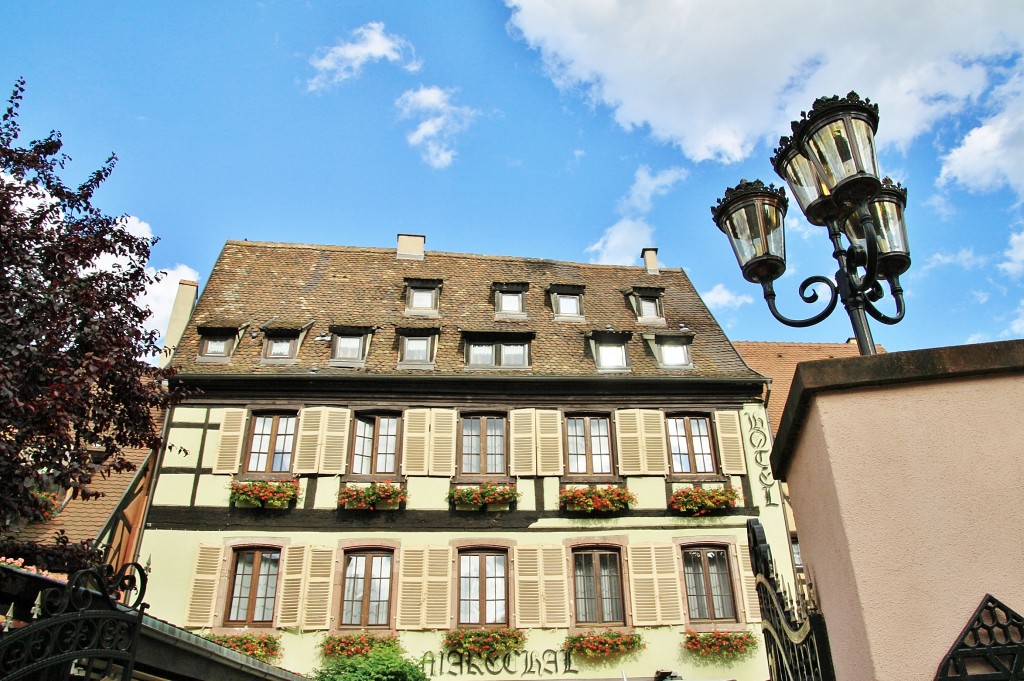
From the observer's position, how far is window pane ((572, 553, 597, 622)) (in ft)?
44.7

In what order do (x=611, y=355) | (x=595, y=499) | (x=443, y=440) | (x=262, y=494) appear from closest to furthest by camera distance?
1. (x=262, y=494)
2. (x=595, y=499)
3. (x=443, y=440)
4. (x=611, y=355)

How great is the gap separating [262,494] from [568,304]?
8566mm

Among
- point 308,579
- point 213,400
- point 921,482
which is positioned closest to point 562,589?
point 308,579

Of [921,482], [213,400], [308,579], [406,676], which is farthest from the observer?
[213,400]

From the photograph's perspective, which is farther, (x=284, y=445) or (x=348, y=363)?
(x=348, y=363)

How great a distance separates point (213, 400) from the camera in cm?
1463

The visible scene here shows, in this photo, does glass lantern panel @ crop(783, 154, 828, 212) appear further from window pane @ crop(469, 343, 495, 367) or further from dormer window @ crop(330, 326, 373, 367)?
dormer window @ crop(330, 326, 373, 367)

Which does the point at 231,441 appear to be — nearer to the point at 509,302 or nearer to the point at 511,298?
the point at 509,302

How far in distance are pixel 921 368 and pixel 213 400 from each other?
14123 mm

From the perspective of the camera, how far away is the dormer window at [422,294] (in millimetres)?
17578

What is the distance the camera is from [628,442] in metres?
15.0

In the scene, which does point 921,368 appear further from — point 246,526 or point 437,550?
point 246,526

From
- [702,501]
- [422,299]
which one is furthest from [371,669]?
[422,299]

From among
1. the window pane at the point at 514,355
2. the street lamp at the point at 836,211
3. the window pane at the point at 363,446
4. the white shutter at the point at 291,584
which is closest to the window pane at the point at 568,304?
the window pane at the point at 514,355
